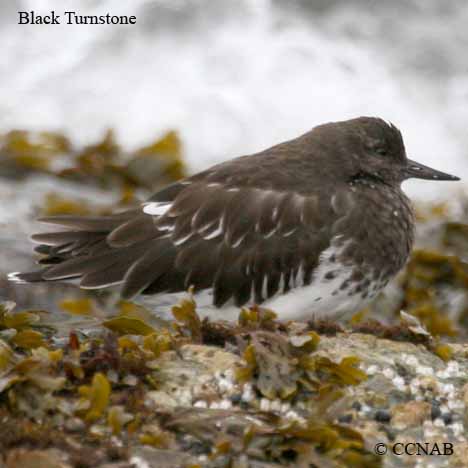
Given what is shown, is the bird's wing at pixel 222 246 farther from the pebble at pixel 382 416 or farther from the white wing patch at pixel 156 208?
the pebble at pixel 382 416

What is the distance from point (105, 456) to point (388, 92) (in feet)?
23.8

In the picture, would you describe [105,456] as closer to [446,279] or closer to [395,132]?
[395,132]

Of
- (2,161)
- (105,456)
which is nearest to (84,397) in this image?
(105,456)

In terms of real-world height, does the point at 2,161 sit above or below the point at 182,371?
above

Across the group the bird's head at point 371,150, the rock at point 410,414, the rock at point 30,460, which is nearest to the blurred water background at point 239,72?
the bird's head at point 371,150

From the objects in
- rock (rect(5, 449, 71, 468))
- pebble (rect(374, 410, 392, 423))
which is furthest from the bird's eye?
rock (rect(5, 449, 71, 468))

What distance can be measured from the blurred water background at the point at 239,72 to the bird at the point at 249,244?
327 centimetres

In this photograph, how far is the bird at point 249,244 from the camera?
445cm

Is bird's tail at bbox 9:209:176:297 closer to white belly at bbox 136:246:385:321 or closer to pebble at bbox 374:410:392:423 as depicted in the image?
white belly at bbox 136:246:385:321

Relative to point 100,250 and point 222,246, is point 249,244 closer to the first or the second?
point 222,246

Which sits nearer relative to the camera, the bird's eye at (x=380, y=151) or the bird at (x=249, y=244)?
the bird at (x=249, y=244)

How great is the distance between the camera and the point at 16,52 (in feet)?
31.3

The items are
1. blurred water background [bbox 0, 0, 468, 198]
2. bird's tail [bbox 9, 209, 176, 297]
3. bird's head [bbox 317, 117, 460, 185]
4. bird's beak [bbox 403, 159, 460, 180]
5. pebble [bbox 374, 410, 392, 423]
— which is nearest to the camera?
pebble [bbox 374, 410, 392, 423]

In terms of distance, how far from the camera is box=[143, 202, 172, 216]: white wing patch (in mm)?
4656
